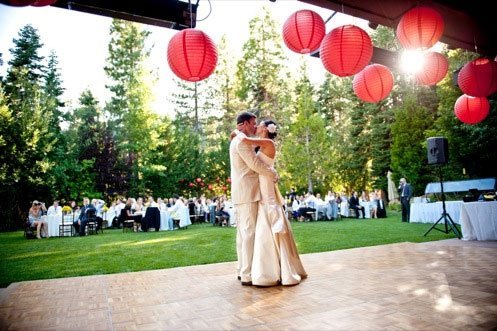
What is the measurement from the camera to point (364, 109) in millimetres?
27531

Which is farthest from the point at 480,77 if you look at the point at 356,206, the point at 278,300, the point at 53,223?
the point at 53,223

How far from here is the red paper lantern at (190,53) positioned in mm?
4020

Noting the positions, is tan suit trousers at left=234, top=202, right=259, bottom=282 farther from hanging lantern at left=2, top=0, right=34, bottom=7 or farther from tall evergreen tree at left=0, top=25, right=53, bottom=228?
tall evergreen tree at left=0, top=25, right=53, bottom=228

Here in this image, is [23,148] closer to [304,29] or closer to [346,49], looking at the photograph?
[304,29]

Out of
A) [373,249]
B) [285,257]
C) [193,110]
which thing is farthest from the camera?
[193,110]

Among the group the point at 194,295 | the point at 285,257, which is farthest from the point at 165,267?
the point at 285,257

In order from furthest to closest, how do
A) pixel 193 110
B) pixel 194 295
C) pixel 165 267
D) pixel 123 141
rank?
pixel 193 110, pixel 123 141, pixel 165 267, pixel 194 295

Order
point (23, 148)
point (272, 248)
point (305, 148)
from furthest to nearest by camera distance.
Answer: point (305, 148) → point (23, 148) → point (272, 248)

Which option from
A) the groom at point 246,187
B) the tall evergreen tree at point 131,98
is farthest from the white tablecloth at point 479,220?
the tall evergreen tree at point 131,98

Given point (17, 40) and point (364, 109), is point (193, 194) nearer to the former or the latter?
point (364, 109)

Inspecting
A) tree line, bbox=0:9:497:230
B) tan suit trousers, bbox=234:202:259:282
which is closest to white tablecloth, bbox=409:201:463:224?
tree line, bbox=0:9:497:230

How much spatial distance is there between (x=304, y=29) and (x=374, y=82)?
1522mm

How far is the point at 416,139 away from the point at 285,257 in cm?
2071

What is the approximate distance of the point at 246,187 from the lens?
4.09 metres
